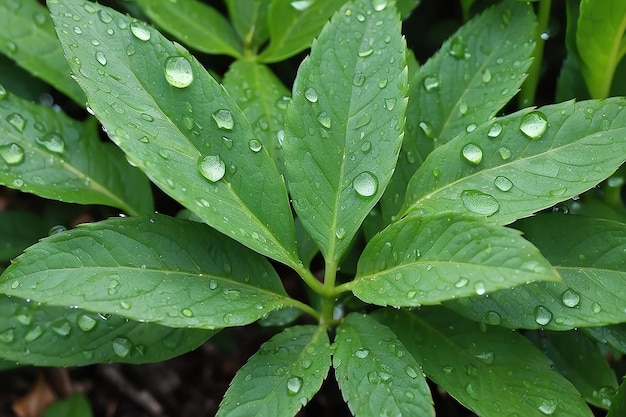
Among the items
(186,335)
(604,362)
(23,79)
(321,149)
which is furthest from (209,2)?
(604,362)

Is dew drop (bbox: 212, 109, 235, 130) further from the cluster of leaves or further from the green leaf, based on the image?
the green leaf

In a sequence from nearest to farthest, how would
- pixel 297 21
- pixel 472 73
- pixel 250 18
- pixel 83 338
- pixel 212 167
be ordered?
pixel 212 167 < pixel 83 338 < pixel 472 73 < pixel 297 21 < pixel 250 18

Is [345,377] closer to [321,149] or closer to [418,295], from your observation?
[418,295]

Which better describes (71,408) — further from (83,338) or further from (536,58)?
(536,58)

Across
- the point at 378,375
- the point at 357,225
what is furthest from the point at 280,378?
the point at 357,225

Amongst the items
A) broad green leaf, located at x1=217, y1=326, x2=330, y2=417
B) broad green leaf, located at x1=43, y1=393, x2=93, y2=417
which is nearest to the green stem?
broad green leaf, located at x1=217, y1=326, x2=330, y2=417

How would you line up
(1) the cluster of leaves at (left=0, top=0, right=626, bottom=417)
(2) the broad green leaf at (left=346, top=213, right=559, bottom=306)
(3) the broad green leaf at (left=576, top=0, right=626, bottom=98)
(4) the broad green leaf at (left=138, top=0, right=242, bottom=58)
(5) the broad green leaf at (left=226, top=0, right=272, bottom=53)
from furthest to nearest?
1. (5) the broad green leaf at (left=226, top=0, right=272, bottom=53)
2. (4) the broad green leaf at (left=138, top=0, right=242, bottom=58)
3. (3) the broad green leaf at (left=576, top=0, right=626, bottom=98)
4. (1) the cluster of leaves at (left=0, top=0, right=626, bottom=417)
5. (2) the broad green leaf at (left=346, top=213, right=559, bottom=306)
